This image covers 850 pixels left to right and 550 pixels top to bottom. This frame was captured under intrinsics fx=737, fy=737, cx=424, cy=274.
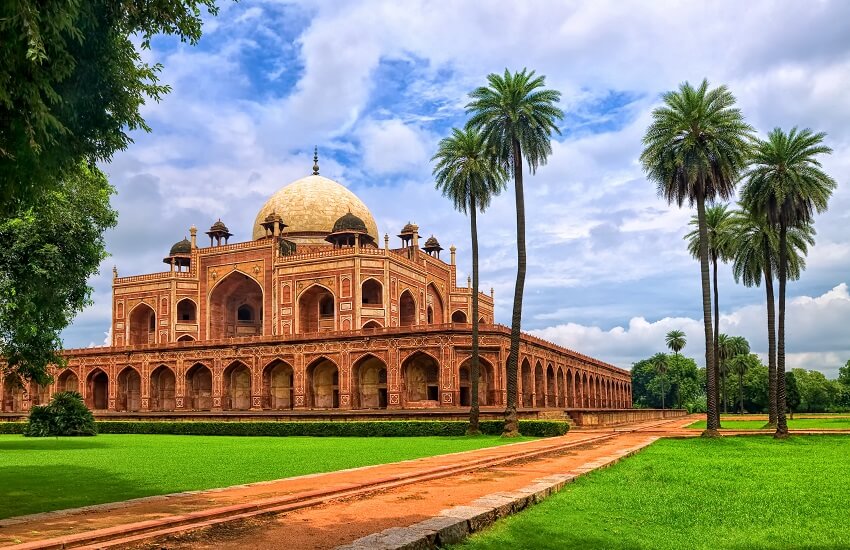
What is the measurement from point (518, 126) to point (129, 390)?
3532cm

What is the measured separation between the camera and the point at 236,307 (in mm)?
55844

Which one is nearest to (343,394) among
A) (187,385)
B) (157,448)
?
(187,385)

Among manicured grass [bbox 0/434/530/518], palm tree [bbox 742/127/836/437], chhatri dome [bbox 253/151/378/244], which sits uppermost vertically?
chhatri dome [bbox 253/151/378/244]

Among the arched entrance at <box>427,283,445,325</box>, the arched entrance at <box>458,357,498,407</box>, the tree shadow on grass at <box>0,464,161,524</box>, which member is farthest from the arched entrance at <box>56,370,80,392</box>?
the tree shadow on grass at <box>0,464,161,524</box>

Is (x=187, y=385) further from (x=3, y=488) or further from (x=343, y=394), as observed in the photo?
(x=3, y=488)

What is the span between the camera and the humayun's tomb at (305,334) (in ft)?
135

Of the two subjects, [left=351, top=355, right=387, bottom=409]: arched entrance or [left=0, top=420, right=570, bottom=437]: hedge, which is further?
[left=351, top=355, right=387, bottom=409]: arched entrance

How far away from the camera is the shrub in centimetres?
3102

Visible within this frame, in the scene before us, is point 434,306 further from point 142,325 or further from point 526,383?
point 142,325

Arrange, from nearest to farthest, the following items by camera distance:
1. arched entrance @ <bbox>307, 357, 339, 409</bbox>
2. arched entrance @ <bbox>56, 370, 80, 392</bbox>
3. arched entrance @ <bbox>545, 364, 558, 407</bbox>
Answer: arched entrance @ <bbox>307, 357, 339, 409</bbox> → arched entrance @ <bbox>545, 364, 558, 407</bbox> → arched entrance @ <bbox>56, 370, 80, 392</bbox>

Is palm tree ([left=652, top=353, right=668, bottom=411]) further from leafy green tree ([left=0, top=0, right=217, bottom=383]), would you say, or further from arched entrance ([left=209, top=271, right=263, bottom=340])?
leafy green tree ([left=0, top=0, right=217, bottom=383])

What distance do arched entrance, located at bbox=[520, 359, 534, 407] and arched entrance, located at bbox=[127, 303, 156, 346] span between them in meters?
28.9

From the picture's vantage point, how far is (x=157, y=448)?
22.8 m

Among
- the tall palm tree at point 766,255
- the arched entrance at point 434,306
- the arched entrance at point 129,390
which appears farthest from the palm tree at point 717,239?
the arched entrance at point 129,390
